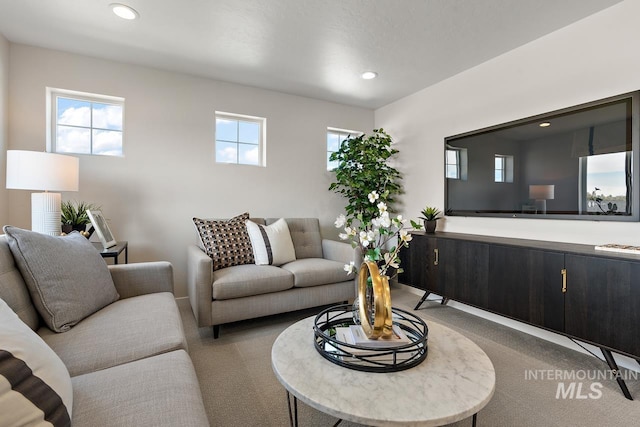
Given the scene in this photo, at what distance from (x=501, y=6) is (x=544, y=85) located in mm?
770

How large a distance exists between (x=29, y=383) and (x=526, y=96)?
3.30 meters

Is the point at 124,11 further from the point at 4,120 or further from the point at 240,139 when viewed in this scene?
the point at 240,139

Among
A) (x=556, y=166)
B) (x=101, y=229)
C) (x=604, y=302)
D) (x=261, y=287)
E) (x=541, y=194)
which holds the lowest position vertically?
(x=261, y=287)

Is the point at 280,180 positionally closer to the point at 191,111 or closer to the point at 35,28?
the point at 191,111

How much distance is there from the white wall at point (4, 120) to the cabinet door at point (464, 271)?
3.71 metres

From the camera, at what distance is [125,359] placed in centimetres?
114

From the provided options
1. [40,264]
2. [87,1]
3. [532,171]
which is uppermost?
[87,1]

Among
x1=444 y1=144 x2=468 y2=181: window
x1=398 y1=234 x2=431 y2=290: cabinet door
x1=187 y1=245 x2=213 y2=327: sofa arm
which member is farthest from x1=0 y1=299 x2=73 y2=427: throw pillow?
x1=444 y1=144 x2=468 y2=181: window

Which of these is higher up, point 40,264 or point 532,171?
point 532,171

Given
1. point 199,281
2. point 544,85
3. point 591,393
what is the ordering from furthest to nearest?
point 544,85, point 199,281, point 591,393

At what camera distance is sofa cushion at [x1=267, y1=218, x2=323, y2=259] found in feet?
10.5

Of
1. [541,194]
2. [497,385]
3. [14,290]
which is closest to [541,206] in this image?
[541,194]

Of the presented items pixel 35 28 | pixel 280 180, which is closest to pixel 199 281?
pixel 280 180

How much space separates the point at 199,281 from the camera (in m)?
2.20
